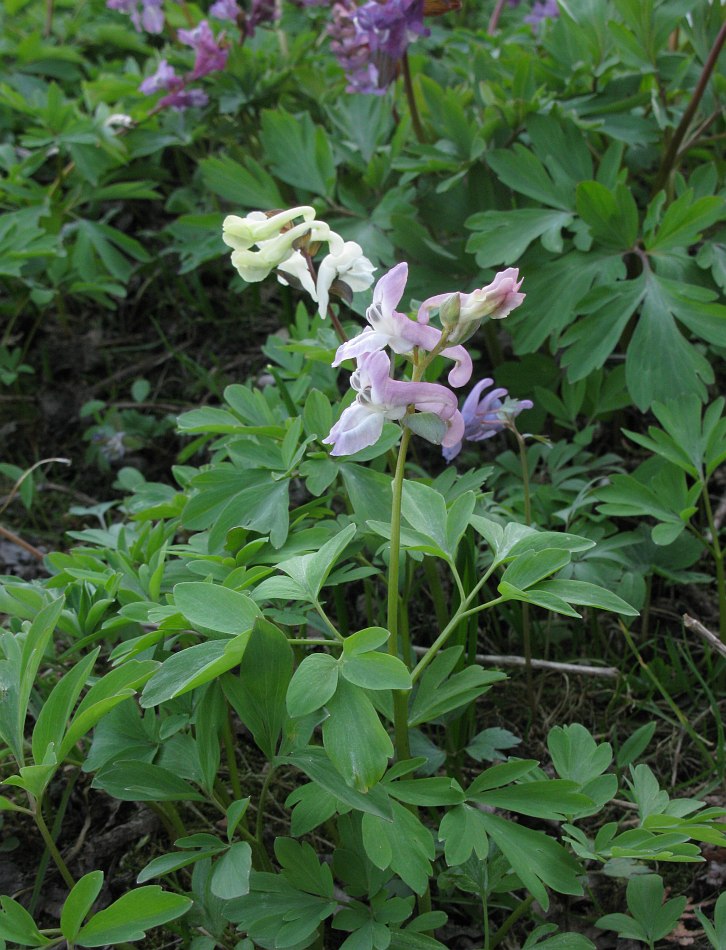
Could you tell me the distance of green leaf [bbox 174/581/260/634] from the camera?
1105 mm

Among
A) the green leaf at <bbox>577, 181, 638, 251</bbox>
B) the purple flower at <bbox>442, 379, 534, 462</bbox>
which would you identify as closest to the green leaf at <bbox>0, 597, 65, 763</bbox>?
the purple flower at <bbox>442, 379, 534, 462</bbox>

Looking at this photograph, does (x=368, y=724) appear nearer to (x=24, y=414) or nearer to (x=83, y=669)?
(x=83, y=669)

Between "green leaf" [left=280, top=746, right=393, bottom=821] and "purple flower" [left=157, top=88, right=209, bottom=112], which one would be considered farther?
"purple flower" [left=157, top=88, right=209, bottom=112]

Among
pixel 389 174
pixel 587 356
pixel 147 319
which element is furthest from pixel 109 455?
pixel 587 356

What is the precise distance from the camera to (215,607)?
1.12 meters

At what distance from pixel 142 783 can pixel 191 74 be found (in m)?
2.46

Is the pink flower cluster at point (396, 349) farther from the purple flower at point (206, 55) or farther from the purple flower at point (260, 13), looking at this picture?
the purple flower at point (260, 13)

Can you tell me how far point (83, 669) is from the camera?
1.18 m

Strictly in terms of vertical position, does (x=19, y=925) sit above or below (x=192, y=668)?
below

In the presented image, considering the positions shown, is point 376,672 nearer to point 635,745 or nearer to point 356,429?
point 356,429

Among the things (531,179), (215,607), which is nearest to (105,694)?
(215,607)

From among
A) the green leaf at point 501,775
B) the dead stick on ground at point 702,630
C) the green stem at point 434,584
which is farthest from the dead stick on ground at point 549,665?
the green leaf at point 501,775

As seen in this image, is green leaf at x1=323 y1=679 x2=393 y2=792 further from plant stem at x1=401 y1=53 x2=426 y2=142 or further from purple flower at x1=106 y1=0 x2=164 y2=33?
purple flower at x1=106 y1=0 x2=164 y2=33

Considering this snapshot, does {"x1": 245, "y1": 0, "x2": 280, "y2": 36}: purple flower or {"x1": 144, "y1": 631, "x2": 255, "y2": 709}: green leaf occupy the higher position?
{"x1": 245, "y1": 0, "x2": 280, "y2": 36}: purple flower
